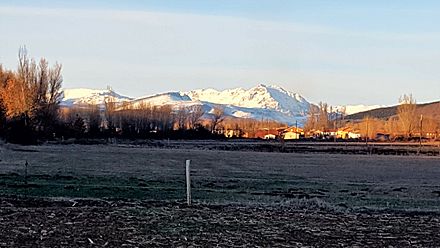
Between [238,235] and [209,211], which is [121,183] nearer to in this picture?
[209,211]

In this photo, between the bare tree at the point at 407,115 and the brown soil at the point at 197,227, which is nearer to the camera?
the brown soil at the point at 197,227

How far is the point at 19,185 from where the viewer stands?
2530 centimetres

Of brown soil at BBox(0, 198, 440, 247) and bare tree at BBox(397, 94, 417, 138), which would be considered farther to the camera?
bare tree at BBox(397, 94, 417, 138)

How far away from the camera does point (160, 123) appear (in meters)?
178

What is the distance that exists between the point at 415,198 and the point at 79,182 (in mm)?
12857

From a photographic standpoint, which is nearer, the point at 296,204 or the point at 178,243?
the point at 178,243

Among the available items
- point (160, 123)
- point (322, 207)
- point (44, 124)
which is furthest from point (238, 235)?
point (160, 123)

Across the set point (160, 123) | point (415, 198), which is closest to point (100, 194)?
point (415, 198)

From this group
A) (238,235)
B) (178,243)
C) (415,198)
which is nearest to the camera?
(178,243)

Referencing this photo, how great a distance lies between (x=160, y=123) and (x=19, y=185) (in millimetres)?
153046

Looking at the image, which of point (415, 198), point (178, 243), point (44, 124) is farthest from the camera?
point (44, 124)

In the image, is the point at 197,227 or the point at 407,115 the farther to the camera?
the point at 407,115

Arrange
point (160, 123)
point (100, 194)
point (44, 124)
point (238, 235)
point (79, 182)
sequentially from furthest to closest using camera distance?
1. point (160, 123)
2. point (44, 124)
3. point (79, 182)
4. point (100, 194)
5. point (238, 235)

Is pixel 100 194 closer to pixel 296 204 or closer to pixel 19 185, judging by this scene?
pixel 19 185
